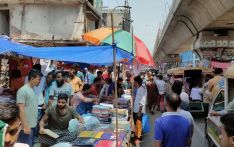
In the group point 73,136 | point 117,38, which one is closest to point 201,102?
point 117,38

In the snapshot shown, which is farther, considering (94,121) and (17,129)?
(94,121)

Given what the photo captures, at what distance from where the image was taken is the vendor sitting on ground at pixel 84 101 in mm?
9859

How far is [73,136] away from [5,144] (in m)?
4.06

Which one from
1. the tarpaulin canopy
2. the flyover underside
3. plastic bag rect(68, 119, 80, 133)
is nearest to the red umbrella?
the tarpaulin canopy

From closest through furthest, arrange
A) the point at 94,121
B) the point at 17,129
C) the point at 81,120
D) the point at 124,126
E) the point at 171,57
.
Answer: the point at 17,129 < the point at 81,120 < the point at 94,121 < the point at 124,126 < the point at 171,57

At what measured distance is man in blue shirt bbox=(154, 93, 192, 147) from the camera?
543cm

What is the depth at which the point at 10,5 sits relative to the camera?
32.0m

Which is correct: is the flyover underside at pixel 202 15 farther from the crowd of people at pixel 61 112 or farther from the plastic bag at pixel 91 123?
the plastic bag at pixel 91 123

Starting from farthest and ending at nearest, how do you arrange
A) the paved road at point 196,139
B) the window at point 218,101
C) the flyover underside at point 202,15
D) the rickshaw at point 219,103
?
the flyover underside at point 202,15 < the paved road at point 196,139 < the window at point 218,101 < the rickshaw at point 219,103

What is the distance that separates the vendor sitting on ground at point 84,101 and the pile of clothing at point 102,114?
0.64 metres

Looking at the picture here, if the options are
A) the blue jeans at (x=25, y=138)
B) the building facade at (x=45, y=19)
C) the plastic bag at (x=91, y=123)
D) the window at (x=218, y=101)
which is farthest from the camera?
the building facade at (x=45, y=19)

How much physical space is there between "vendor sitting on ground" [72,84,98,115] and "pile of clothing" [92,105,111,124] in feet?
2.10

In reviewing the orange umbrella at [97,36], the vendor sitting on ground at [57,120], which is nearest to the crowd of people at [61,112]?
the vendor sitting on ground at [57,120]

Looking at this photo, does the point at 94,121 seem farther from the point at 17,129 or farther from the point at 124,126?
the point at 17,129
